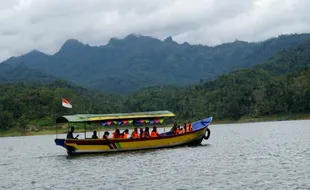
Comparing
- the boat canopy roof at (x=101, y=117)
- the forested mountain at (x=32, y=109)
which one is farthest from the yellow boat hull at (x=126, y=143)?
the forested mountain at (x=32, y=109)

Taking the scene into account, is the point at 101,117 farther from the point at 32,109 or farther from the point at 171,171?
the point at 32,109

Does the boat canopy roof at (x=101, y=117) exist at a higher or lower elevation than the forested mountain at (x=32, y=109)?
Result: lower

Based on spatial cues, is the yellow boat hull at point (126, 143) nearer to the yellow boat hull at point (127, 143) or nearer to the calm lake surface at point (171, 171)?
the yellow boat hull at point (127, 143)

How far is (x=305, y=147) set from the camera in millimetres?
51969

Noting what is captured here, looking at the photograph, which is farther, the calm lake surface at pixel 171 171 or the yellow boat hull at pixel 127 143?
the yellow boat hull at pixel 127 143

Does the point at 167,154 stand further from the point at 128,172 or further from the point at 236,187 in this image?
the point at 236,187

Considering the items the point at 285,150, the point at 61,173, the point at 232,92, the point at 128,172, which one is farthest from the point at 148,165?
the point at 232,92

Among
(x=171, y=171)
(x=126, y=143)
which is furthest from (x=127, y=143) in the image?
(x=171, y=171)

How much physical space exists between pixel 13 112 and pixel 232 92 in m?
84.5

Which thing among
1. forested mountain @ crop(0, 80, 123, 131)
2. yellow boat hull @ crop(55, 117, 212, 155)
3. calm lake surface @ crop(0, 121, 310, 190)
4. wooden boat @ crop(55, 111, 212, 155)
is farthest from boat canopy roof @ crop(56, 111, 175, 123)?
forested mountain @ crop(0, 80, 123, 131)

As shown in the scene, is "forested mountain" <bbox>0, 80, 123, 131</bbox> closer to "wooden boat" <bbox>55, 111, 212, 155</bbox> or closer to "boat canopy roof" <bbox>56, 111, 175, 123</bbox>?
"boat canopy roof" <bbox>56, 111, 175, 123</bbox>

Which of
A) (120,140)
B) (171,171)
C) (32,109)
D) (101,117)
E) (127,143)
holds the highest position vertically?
(32,109)

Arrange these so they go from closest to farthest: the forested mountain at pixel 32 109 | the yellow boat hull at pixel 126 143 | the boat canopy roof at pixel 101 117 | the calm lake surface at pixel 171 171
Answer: the calm lake surface at pixel 171 171, the yellow boat hull at pixel 126 143, the boat canopy roof at pixel 101 117, the forested mountain at pixel 32 109

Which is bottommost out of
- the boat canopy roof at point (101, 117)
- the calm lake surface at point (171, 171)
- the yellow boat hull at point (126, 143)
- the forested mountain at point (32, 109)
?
the calm lake surface at point (171, 171)
